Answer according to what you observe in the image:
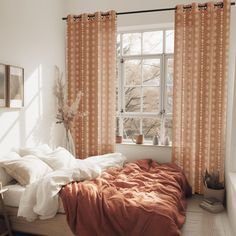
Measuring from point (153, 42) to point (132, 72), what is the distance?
1.82 ft

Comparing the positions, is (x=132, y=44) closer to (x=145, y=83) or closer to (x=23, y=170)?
(x=145, y=83)

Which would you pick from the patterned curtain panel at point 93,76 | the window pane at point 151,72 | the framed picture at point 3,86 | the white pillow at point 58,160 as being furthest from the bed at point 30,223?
the window pane at point 151,72

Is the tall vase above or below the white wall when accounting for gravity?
below

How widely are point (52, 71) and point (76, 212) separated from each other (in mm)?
2309

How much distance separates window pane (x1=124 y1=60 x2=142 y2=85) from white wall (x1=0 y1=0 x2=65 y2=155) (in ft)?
3.32

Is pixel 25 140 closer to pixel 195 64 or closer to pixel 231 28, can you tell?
pixel 195 64

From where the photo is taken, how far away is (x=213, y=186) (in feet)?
11.5

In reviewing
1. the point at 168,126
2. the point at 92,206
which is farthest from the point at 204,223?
the point at 168,126

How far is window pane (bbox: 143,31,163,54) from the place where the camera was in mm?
4156

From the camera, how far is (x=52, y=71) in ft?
13.2

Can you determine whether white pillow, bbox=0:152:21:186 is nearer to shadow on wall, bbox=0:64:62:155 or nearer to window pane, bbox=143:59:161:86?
shadow on wall, bbox=0:64:62:155

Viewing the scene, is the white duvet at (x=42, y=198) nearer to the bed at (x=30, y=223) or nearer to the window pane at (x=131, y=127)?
the bed at (x=30, y=223)

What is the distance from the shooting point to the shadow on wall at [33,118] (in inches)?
122

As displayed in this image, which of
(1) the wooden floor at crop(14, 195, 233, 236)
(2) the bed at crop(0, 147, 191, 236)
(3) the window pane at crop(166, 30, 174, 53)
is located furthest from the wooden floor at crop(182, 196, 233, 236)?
(3) the window pane at crop(166, 30, 174, 53)
